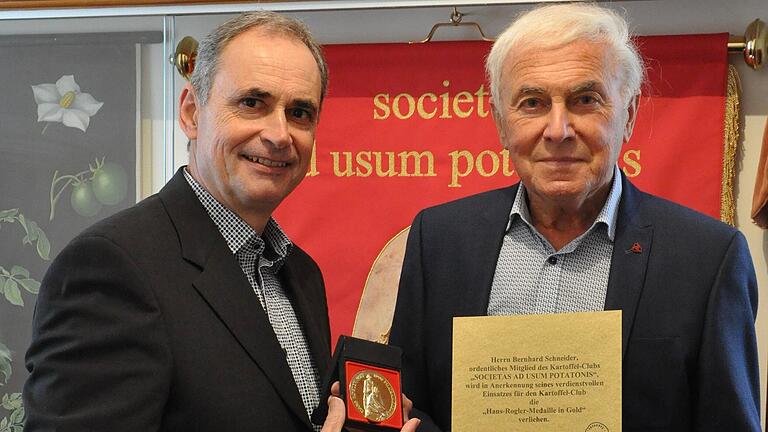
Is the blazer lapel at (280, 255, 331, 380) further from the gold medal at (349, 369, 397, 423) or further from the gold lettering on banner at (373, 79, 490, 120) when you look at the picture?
the gold lettering on banner at (373, 79, 490, 120)

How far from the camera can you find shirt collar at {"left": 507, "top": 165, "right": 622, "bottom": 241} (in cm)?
194

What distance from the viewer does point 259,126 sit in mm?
1791

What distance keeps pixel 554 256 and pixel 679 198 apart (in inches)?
45.5

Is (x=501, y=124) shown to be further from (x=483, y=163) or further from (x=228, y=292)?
(x=483, y=163)

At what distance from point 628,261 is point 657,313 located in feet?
0.36

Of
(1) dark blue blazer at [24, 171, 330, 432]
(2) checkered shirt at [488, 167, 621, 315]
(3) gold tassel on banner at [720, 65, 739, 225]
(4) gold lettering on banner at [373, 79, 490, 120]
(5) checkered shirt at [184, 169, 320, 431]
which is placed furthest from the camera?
(4) gold lettering on banner at [373, 79, 490, 120]

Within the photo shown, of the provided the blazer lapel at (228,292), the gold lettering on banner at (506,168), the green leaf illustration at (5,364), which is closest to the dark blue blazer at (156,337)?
the blazer lapel at (228,292)

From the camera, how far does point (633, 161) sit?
119 inches

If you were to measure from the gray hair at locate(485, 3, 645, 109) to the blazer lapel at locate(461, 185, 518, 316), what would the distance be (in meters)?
0.28

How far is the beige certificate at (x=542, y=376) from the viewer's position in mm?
1750

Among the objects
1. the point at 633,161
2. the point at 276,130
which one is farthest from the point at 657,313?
the point at 633,161

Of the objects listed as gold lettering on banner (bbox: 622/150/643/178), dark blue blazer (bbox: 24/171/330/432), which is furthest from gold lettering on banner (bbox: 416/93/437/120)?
dark blue blazer (bbox: 24/171/330/432)

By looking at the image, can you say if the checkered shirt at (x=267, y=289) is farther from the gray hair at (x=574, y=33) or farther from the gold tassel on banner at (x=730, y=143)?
the gold tassel on banner at (x=730, y=143)

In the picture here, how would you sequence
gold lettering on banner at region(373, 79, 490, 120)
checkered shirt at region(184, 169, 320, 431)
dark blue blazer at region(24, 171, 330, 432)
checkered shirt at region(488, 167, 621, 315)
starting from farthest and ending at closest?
gold lettering on banner at region(373, 79, 490, 120), checkered shirt at region(488, 167, 621, 315), checkered shirt at region(184, 169, 320, 431), dark blue blazer at region(24, 171, 330, 432)
